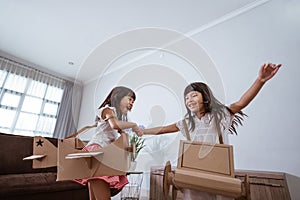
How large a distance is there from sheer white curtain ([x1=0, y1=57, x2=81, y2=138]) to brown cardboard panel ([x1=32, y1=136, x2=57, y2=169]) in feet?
9.46

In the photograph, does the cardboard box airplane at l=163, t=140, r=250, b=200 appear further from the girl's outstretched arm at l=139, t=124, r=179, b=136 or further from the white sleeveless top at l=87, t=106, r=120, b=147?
the white sleeveless top at l=87, t=106, r=120, b=147

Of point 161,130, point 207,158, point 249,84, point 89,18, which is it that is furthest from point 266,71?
point 89,18

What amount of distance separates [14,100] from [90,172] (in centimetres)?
328

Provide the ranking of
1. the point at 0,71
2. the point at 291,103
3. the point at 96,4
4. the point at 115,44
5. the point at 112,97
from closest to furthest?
the point at 112,97, the point at 291,103, the point at 96,4, the point at 115,44, the point at 0,71

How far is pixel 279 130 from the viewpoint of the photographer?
54.6 inches

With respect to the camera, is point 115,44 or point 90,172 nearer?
point 90,172

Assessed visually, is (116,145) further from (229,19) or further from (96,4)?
(229,19)

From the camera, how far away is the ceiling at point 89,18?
1968 mm

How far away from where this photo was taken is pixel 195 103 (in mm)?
897

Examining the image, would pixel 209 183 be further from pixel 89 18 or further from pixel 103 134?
pixel 89 18

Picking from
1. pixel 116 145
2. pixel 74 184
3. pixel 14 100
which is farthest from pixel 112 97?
pixel 14 100

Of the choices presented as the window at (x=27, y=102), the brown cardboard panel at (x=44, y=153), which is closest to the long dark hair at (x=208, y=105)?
the brown cardboard panel at (x=44, y=153)

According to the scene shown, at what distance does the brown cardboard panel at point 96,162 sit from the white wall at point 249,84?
49 cm

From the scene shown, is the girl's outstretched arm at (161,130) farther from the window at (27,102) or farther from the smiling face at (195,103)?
the window at (27,102)
